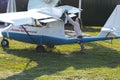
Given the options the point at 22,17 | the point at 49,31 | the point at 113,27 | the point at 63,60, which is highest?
the point at 22,17

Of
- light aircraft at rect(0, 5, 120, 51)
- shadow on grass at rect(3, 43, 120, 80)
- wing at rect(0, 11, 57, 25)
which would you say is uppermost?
wing at rect(0, 11, 57, 25)

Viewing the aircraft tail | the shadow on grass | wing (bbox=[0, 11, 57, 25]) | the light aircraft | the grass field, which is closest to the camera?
the grass field

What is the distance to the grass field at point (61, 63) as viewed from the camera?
33.4 ft

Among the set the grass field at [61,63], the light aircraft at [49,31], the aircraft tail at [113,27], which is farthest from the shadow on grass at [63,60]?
the aircraft tail at [113,27]

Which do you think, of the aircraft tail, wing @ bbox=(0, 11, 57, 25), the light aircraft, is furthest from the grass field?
wing @ bbox=(0, 11, 57, 25)

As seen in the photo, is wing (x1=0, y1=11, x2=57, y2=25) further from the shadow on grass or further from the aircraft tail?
the aircraft tail

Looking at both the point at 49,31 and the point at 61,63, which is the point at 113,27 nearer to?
the point at 49,31

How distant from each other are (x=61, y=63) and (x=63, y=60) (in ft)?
1.64

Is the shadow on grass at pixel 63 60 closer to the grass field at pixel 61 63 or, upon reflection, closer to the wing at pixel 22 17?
the grass field at pixel 61 63

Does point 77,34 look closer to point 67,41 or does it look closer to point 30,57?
point 67,41

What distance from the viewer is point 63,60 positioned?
12281 mm

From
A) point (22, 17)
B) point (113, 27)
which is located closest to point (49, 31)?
point (22, 17)

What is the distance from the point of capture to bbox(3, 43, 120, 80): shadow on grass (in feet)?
34.6

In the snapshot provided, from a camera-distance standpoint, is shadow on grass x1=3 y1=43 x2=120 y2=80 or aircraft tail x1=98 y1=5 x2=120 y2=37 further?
aircraft tail x1=98 y1=5 x2=120 y2=37
